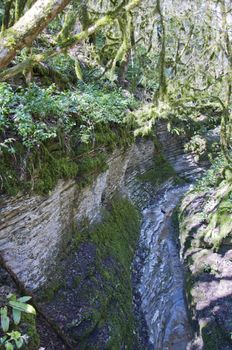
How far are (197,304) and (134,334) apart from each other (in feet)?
5.58

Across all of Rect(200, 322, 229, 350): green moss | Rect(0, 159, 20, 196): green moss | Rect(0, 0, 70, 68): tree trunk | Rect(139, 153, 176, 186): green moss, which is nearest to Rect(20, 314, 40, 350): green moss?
Rect(0, 159, 20, 196): green moss

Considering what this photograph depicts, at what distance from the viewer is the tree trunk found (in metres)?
2.86

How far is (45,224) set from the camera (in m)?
6.53

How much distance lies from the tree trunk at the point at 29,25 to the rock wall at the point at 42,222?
291 cm

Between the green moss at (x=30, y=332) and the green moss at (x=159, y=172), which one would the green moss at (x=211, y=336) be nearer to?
the green moss at (x=30, y=332)

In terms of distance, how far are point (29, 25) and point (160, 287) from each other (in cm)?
833

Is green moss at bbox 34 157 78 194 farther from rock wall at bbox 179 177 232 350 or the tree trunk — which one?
rock wall at bbox 179 177 232 350

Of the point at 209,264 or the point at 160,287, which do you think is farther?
the point at 160,287

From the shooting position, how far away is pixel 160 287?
9.67m

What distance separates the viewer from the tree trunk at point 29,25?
2.86m

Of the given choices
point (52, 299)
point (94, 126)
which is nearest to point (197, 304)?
point (52, 299)

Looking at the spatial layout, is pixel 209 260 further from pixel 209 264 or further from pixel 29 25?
pixel 29 25

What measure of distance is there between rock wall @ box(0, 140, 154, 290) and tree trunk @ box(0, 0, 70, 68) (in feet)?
9.54

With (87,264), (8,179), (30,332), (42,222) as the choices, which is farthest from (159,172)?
(30,332)
